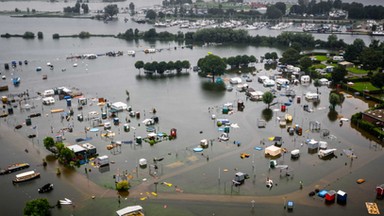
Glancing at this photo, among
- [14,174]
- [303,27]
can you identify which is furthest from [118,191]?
[303,27]

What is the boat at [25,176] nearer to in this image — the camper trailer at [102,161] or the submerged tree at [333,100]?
the camper trailer at [102,161]

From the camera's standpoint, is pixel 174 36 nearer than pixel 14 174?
No

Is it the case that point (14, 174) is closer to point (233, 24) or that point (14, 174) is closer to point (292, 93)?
point (292, 93)

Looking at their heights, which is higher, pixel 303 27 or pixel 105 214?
pixel 303 27

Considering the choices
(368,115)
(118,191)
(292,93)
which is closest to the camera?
(118,191)

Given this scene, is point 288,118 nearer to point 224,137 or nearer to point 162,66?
point 224,137

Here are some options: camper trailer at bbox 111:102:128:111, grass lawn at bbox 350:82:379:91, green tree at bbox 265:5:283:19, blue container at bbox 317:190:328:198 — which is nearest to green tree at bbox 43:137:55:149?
camper trailer at bbox 111:102:128:111

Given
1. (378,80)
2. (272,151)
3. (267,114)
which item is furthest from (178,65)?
(272,151)

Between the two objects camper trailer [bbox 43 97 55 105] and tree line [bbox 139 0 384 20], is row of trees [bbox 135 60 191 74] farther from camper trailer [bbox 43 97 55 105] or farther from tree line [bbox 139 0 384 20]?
tree line [bbox 139 0 384 20]

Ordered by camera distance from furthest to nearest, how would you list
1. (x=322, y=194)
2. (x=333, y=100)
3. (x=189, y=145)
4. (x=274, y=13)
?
(x=274, y=13) < (x=333, y=100) < (x=189, y=145) < (x=322, y=194)
